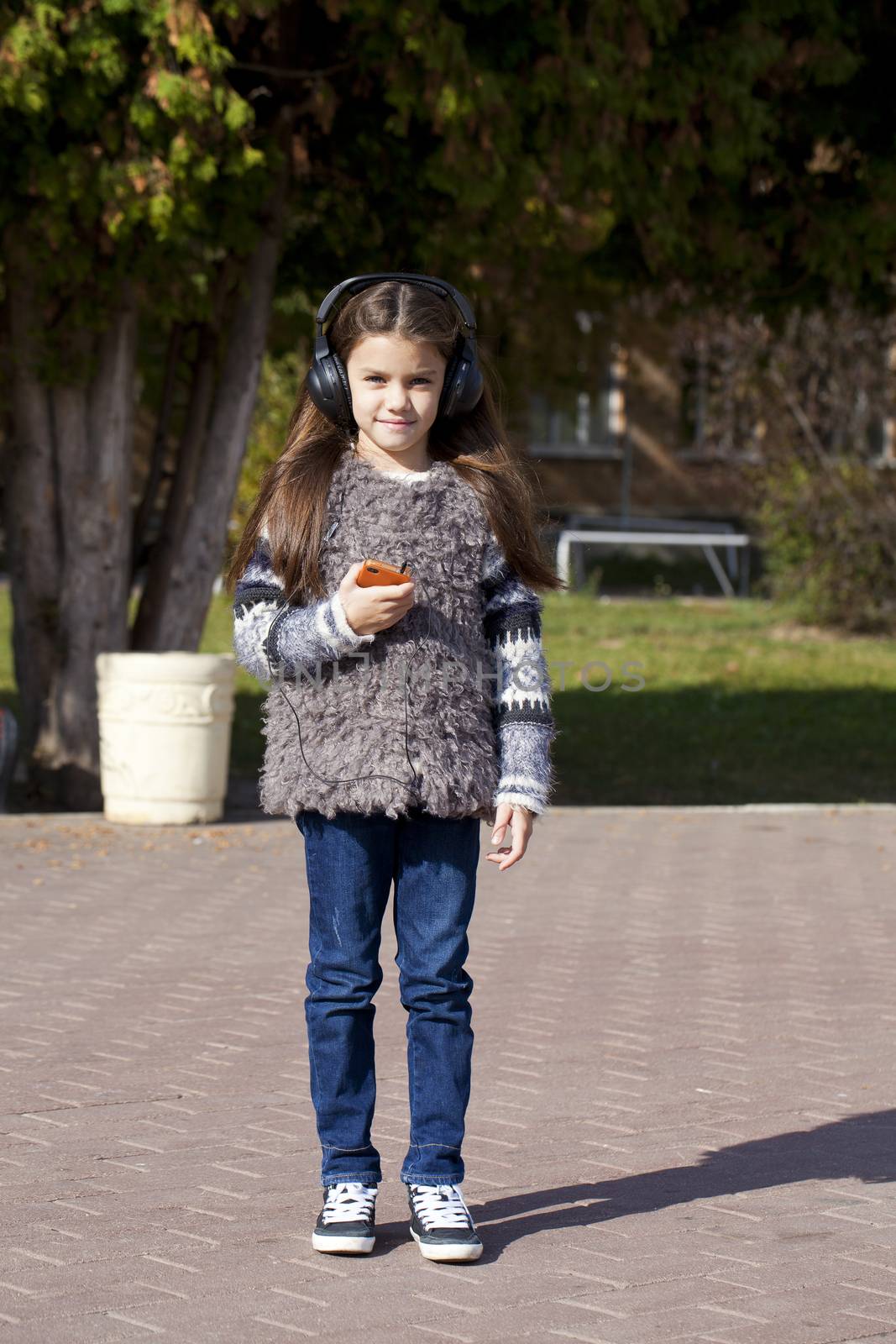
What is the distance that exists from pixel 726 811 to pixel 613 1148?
617 centimetres

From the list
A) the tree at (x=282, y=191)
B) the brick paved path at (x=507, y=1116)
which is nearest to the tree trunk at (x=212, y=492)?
the tree at (x=282, y=191)

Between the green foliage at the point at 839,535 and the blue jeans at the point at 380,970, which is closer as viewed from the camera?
the blue jeans at the point at 380,970

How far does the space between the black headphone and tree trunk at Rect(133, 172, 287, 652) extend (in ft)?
22.5

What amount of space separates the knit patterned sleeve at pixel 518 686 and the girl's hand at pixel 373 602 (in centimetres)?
31

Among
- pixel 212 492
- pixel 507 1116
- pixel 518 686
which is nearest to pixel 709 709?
pixel 212 492

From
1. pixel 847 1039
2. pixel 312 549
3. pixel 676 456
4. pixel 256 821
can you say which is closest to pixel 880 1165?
pixel 847 1039

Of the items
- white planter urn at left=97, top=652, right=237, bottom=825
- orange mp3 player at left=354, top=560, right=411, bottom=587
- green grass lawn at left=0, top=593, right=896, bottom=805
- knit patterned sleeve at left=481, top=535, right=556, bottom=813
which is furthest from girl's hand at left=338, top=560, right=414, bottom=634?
green grass lawn at left=0, top=593, right=896, bottom=805

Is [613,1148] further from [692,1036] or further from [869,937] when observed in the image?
[869,937]

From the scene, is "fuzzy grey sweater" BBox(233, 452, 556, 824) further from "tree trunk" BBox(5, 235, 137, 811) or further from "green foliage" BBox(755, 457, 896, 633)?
"green foliage" BBox(755, 457, 896, 633)

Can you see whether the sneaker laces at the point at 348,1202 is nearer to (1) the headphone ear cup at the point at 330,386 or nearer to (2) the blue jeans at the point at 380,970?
(2) the blue jeans at the point at 380,970

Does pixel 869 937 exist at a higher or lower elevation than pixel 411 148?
lower

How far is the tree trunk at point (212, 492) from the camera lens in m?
10.7

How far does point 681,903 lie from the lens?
7.93 m

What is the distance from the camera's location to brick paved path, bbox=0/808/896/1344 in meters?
3.48
